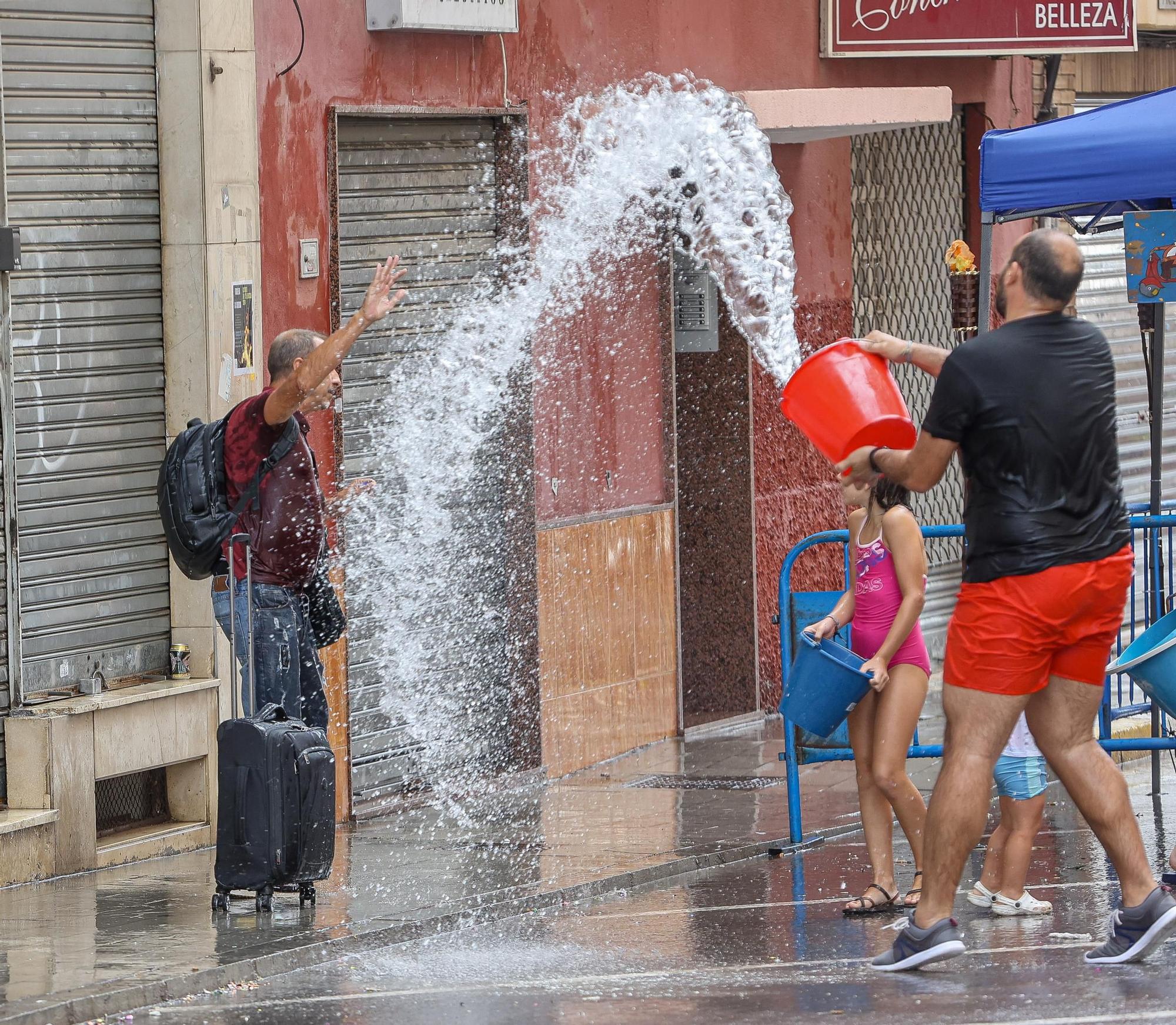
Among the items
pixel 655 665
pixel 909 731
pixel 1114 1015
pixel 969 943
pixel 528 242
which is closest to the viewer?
pixel 1114 1015

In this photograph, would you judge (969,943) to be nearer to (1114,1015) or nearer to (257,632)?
(1114,1015)

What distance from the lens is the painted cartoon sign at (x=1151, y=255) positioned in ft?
29.9

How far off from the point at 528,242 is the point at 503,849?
10.7 feet

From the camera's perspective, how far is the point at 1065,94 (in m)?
16.3

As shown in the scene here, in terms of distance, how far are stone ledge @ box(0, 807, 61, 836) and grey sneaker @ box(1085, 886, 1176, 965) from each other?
385cm

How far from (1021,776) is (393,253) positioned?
399cm

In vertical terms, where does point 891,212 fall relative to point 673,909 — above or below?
above

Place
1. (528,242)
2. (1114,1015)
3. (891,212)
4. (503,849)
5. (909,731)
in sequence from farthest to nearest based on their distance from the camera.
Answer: (891,212) < (528,242) < (503,849) < (909,731) < (1114,1015)

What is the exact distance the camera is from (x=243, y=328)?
938 centimetres

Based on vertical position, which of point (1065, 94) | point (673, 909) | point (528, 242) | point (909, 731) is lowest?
point (673, 909)

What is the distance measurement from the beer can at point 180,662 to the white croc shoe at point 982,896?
3307 millimetres

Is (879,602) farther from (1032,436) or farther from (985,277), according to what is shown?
(985,277)

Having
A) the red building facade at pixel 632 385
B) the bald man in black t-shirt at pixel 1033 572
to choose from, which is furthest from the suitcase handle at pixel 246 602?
the bald man in black t-shirt at pixel 1033 572

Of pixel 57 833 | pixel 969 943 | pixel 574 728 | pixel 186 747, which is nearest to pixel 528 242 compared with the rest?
pixel 574 728
